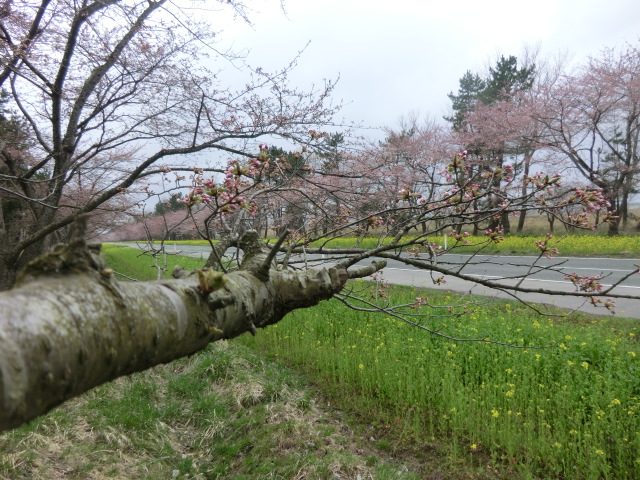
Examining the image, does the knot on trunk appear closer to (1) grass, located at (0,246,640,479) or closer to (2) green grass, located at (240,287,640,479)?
(1) grass, located at (0,246,640,479)

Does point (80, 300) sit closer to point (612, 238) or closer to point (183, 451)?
point (183, 451)

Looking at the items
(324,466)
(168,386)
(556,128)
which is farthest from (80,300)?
(556,128)

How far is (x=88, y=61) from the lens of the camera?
12.6 feet

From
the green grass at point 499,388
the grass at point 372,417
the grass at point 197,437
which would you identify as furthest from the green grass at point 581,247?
the grass at point 197,437

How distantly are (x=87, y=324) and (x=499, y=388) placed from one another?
4.29m

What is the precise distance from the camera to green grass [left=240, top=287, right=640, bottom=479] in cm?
315

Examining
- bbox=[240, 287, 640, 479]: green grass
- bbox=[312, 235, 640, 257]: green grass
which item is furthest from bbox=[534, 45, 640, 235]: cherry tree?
bbox=[240, 287, 640, 479]: green grass

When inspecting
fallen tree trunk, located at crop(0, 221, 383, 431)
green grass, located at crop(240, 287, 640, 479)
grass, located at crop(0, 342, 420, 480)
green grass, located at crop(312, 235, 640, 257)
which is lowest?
grass, located at crop(0, 342, 420, 480)

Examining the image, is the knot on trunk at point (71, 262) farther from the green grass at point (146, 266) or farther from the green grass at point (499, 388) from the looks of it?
the green grass at point (146, 266)

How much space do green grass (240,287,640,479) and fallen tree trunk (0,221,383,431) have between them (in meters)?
3.20

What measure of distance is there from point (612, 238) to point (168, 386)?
1662 cm

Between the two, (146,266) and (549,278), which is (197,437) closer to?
(549,278)

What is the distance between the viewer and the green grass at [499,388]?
10.3ft

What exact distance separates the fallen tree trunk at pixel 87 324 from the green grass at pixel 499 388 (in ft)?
10.5
